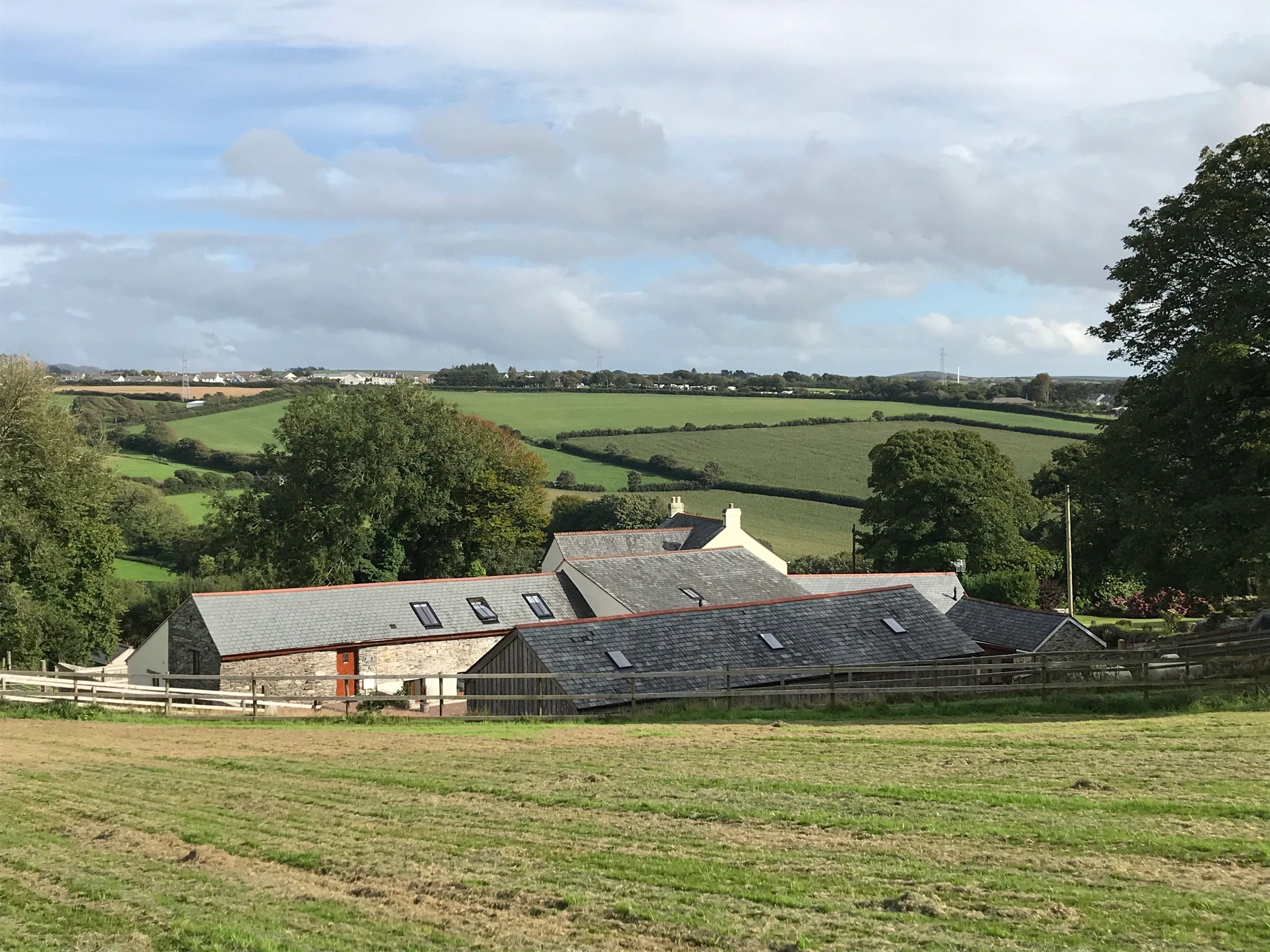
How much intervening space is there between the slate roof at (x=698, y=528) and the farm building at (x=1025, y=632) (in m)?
15.8

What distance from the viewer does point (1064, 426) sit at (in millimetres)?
91062

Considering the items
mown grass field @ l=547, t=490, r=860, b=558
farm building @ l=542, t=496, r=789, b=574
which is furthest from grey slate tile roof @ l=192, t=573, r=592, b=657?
mown grass field @ l=547, t=490, r=860, b=558

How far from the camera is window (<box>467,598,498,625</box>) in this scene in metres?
39.7

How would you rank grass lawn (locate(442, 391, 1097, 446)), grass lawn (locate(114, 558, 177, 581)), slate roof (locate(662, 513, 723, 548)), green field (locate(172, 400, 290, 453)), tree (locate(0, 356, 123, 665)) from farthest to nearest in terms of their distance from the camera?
grass lawn (locate(442, 391, 1097, 446))
green field (locate(172, 400, 290, 453))
grass lawn (locate(114, 558, 177, 581))
slate roof (locate(662, 513, 723, 548))
tree (locate(0, 356, 123, 665))

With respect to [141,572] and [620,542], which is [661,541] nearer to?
[620,542]

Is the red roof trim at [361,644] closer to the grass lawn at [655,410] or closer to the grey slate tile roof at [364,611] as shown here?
the grey slate tile roof at [364,611]

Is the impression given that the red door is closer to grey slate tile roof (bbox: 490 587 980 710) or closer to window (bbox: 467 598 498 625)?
window (bbox: 467 598 498 625)

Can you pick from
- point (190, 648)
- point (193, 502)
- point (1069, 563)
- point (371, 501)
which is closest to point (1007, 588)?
point (1069, 563)

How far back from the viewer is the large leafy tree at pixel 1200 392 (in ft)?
80.9

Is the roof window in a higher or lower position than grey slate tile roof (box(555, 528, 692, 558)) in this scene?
lower

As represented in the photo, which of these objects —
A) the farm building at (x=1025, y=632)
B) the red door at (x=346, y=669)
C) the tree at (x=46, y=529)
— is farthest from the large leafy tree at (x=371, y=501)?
the farm building at (x=1025, y=632)

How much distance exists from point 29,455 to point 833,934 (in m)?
39.4

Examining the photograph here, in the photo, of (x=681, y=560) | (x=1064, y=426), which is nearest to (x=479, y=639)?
(x=681, y=560)

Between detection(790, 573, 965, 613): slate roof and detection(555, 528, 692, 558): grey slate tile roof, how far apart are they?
8.49 meters
